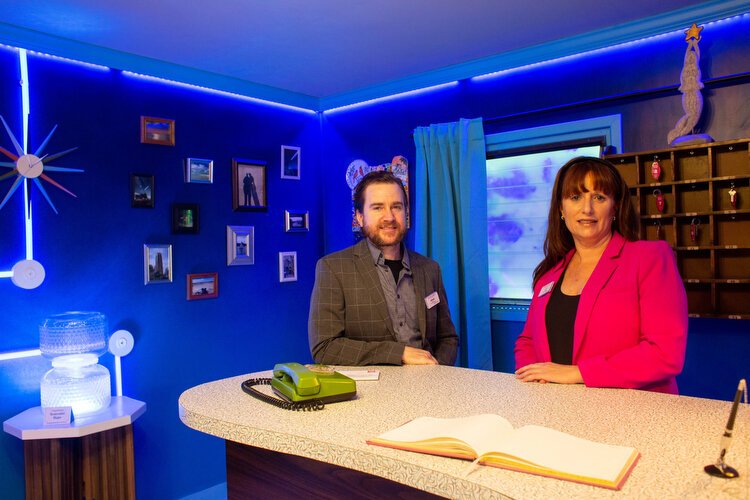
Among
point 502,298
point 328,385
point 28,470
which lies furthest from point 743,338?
point 28,470

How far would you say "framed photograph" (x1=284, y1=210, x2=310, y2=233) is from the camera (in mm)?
4587

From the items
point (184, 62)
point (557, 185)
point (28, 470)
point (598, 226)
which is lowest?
point (28, 470)

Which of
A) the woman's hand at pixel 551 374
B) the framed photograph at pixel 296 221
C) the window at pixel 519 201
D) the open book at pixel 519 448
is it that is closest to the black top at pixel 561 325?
the woman's hand at pixel 551 374

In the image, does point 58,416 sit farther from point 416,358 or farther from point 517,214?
point 517,214

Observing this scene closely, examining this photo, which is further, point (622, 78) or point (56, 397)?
point (622, 78)

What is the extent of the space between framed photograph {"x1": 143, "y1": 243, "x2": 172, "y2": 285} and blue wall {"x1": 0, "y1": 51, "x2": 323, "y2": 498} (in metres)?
0.04

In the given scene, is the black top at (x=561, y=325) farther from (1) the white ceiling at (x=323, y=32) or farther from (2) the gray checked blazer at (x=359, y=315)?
(1) the white ceiling at (x=323, y=32)

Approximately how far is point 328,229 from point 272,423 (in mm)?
3549

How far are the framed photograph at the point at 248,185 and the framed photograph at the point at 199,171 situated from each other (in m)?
0.19

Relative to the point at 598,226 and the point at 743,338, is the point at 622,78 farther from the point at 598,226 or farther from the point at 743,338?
the point at 598,226

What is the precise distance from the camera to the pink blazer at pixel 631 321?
1698 millimetres

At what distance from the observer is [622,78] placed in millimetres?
3492

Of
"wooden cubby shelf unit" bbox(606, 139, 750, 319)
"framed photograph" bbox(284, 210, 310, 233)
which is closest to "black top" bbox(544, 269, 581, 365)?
"wooden cubby shelf unit" bbox(606, 139, 750, 319)

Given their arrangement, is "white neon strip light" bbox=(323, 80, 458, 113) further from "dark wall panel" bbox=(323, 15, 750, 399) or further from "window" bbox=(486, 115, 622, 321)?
"window" bbox=(486, 115, 622, 321)
